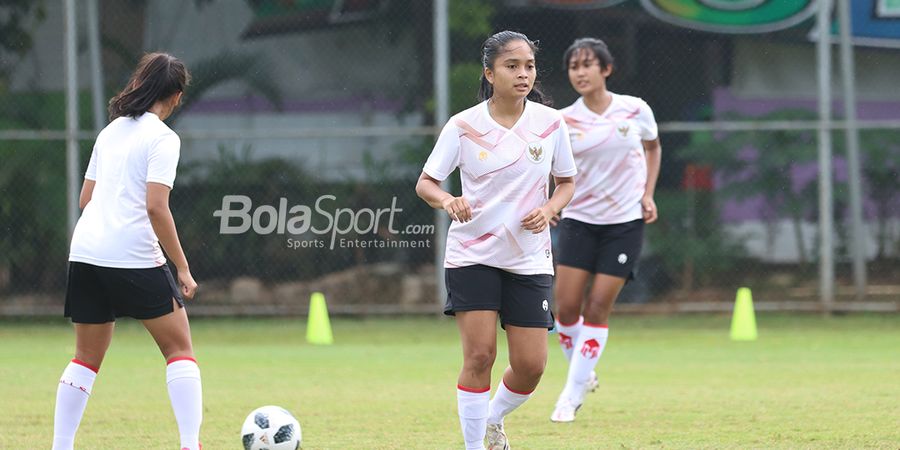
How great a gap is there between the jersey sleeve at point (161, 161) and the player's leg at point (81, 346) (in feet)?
1.75

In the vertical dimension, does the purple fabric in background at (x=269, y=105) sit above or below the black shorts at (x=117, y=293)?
above

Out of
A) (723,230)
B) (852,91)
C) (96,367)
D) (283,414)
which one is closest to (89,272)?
(96,367)

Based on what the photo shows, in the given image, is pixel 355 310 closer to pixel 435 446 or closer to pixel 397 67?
pixel 397 67

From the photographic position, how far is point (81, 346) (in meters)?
5.71

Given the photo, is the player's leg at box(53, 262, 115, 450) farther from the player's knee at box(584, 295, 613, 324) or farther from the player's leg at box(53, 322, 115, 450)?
the player's knee at box(584, 295, 613, 324)

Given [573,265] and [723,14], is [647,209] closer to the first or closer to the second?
[573,265]

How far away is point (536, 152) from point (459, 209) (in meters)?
0.52

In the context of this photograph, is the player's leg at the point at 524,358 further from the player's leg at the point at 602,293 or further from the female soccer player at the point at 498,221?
the player's leg at the point at 602,293

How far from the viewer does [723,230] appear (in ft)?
46.2

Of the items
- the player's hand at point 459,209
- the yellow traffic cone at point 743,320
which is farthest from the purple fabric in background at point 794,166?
the player's hand at point 459,209

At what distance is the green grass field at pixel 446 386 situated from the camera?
22.3ft

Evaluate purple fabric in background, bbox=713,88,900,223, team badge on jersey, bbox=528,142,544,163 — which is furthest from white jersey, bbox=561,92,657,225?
purple fabric in background, bbox=713,88,900,223

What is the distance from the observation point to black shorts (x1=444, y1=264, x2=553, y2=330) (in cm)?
565

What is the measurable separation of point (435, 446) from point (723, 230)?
823 centimetres
